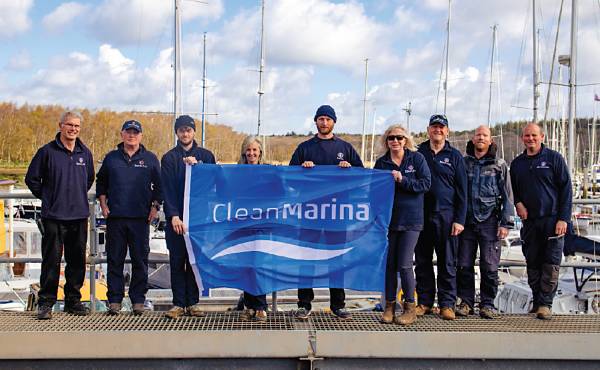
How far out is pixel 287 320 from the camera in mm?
5914

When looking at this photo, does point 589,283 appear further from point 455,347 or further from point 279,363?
point 279,363

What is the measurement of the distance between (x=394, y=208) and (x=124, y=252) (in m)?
2.75

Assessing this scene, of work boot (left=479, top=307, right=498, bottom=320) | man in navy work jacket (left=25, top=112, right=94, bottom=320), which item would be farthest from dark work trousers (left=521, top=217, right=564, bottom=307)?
man in navy work jacket (left=25, top=112, right=94, bottom=320)

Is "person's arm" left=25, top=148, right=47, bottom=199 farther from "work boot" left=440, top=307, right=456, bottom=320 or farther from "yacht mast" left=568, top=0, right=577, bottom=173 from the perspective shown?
"yacht mast" left=568, top=0, right=577, bottom=173

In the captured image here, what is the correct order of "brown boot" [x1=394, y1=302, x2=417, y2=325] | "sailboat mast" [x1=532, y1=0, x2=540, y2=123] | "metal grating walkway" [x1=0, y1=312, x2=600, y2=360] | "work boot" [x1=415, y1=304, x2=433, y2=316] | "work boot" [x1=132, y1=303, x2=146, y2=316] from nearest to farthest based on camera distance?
"metal grating walkway" [x1=0, y1=312, x2=600, y2=360], "brown boot" [x1=394, y1=302, x2=417, y2=325], "work boot" [x1=132, y1=303, x2=146, y2=316], "work boot" [x1=415, y1=304, x2=433, y2=316], "sailboat mast" [x1=532, y1=0, x2=540, y2=123]

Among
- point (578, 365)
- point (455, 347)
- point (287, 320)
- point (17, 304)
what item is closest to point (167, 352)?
point (287, 320)

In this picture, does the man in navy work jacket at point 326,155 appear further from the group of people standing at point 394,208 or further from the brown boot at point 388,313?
the brown boot at point 388,313

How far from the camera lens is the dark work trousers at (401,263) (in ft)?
19.2

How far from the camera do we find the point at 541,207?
6062mm

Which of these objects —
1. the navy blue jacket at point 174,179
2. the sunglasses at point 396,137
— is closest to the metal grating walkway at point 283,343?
the navy blue jacket at point 174,179

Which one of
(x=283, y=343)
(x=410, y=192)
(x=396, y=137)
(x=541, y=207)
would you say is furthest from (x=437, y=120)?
(x=283, y=343)

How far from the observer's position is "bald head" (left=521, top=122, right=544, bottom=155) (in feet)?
20.1

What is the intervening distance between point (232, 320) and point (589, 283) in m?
8.61

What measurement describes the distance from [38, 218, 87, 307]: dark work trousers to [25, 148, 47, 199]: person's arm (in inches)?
12.6
